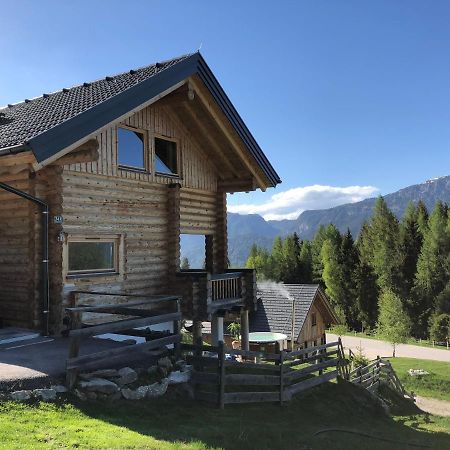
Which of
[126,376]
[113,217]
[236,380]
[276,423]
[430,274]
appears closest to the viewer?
[126,376]

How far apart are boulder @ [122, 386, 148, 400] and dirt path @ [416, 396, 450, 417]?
673 inches

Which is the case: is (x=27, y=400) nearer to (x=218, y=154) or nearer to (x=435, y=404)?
(x=218, y=154)

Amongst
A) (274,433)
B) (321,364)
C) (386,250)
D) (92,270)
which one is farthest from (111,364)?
(386,250)

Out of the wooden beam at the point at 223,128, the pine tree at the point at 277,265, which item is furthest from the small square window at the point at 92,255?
the pine tree at the point at 277,265

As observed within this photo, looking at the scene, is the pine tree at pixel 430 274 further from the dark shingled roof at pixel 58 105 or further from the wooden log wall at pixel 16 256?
the wooden log wall at pixel 16 256

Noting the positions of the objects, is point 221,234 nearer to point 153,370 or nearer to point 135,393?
point 153,370

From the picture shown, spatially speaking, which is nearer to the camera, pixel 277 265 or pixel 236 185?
pixel 236 185

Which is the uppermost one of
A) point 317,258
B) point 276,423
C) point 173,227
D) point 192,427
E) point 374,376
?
point 173,227

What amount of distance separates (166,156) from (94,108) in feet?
16.1

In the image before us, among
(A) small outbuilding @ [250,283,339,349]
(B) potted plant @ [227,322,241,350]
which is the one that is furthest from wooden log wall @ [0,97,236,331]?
(B) potted plant @ [227,322,241,350]

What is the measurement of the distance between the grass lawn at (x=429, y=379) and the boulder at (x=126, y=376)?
22.3 metres

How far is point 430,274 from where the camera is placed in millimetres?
56656

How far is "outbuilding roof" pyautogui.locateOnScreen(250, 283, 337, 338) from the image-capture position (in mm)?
32344

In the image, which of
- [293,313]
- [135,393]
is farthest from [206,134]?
[293,313]
